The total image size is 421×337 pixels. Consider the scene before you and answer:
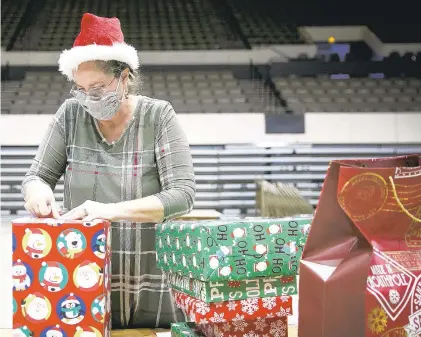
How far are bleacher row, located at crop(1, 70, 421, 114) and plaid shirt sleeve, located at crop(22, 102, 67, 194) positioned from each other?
776 cm

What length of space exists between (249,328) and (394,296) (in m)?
0.30

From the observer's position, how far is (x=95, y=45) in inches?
53.1

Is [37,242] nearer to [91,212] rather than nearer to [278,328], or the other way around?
[91,212]

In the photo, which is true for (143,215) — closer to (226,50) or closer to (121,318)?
(121,318)

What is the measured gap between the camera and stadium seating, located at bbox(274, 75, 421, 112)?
9344mm

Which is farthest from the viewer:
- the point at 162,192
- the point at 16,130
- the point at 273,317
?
the point at 16,130

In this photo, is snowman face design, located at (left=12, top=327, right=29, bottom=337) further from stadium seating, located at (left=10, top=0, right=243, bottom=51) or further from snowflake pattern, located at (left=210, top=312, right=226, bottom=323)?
stadium seating, located at (left=10, top=0, right=243, bottom=51)

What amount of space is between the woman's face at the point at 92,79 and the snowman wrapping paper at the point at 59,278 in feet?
1.52

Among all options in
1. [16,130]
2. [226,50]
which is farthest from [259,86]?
[16,130]

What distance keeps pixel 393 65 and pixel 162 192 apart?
10.0 m

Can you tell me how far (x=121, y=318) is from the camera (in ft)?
4.42

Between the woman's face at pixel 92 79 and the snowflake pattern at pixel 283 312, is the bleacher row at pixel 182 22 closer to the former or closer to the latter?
the woman's face at pixel 92 79

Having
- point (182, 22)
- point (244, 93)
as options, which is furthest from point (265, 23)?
point (244, 93)

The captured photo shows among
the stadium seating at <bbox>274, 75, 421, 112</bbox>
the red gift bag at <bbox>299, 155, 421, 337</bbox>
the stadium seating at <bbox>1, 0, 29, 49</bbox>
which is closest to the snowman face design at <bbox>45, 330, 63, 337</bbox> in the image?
the red gift bag at <bbox>299, 155, 421, 337</bbox>
